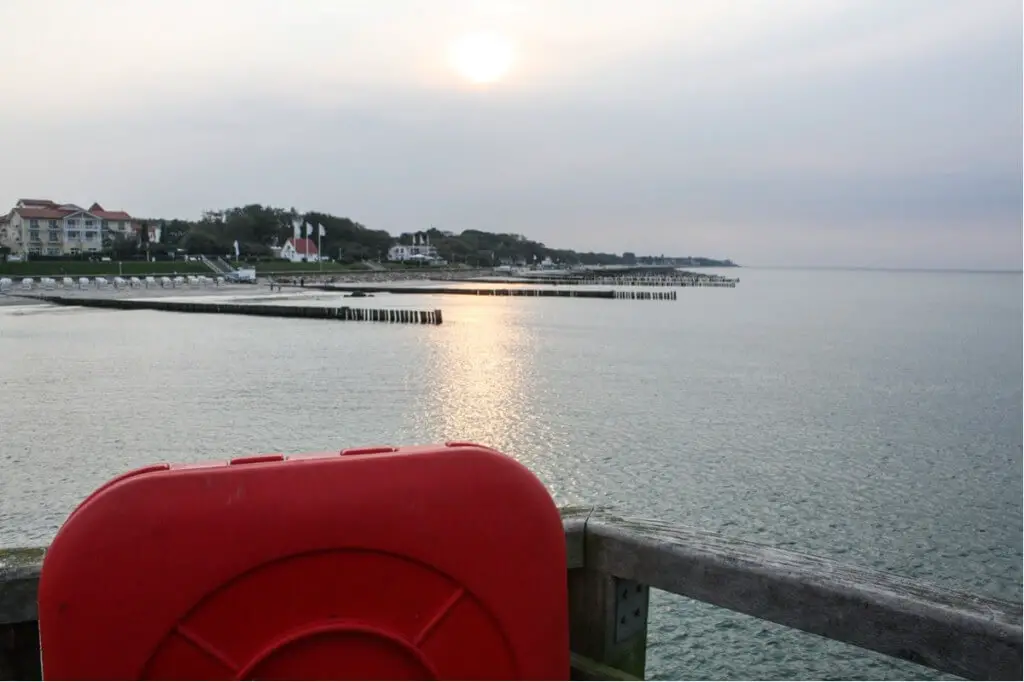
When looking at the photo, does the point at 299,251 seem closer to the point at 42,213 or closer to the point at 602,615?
the point at 42,213

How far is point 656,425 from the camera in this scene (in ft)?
59.4

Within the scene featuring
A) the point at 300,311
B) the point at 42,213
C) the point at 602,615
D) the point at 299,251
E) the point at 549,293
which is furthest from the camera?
the point at 299,251

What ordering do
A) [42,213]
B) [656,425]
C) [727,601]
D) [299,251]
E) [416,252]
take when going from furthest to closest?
[416,252], [299,251], [42,213], [656,425], [727,601]

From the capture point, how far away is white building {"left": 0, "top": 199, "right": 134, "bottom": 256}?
353 ft

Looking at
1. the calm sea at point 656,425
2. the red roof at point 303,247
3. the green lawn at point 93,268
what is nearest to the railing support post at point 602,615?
the calm sea at point 656,425

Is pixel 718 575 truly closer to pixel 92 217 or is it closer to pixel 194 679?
pixel 194 679

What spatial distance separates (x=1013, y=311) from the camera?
2763 inches

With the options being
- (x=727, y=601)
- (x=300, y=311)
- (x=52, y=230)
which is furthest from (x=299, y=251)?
(x=727, y=601)

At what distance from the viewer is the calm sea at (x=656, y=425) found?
10523 millimetres

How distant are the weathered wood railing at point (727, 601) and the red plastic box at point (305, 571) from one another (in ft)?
1.60

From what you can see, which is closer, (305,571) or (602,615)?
(305,571)

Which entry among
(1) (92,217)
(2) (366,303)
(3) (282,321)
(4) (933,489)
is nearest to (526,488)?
(4) (933,489)

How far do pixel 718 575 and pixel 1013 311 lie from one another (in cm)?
8097

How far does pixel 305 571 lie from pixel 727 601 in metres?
1.34
